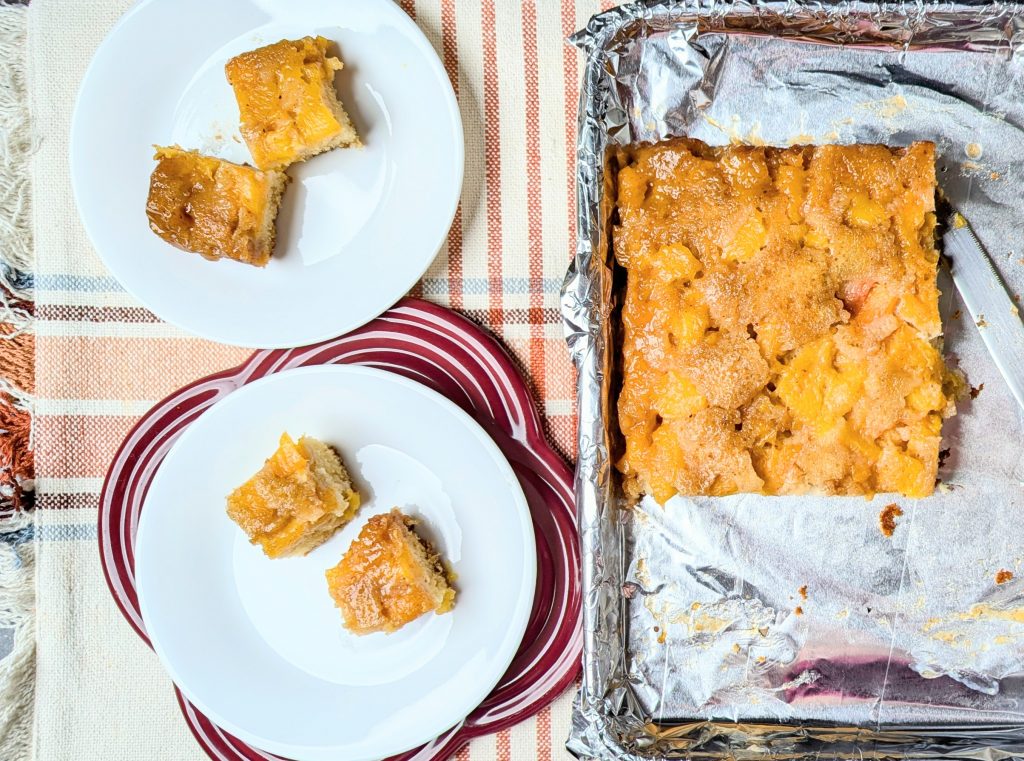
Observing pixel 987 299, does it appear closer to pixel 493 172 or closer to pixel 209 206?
pixel 493 172

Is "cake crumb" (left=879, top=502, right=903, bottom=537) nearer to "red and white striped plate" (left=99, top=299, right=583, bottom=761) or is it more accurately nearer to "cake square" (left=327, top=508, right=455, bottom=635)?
"red and white striped plate" (left=99, top=299, right=583, bottom=761)

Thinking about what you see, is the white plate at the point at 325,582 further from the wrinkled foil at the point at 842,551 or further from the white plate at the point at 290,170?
the wrinkled foil at the point at 842,551

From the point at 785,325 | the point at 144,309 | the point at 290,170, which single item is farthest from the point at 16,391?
the point at 785,325

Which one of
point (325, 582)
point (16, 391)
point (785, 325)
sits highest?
point (785, 325)

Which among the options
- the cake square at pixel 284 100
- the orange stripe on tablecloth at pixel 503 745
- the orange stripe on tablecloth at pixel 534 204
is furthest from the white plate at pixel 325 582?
the cake square at pixel 284 100

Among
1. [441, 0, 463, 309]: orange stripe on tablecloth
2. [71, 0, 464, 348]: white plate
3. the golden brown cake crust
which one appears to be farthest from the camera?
[441, 0, 463, 309]: orange stripe on tablecloth

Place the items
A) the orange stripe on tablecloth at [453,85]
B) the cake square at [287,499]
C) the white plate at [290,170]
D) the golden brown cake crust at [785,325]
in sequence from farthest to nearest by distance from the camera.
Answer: the orange stripe on tablecloth at [453,85]
the white plate at [290,170]
the cake square at [287,499]
the golden brown cake crust at [785,325]

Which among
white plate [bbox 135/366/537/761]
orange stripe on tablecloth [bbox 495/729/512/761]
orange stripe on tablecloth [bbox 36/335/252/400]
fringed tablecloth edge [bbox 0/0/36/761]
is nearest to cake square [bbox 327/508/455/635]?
white plate [bbox 135/366/537/761]
